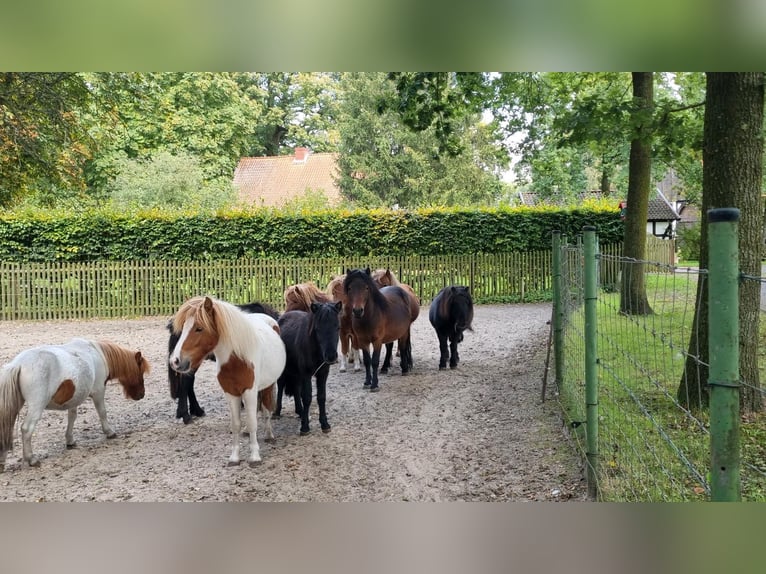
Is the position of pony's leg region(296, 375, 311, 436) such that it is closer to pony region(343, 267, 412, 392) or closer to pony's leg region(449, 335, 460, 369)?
pony region(343, 267, 412, 392)

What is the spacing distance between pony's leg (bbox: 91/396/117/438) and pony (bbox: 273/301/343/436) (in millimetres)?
1027

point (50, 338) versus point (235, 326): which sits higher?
point (235, 326)

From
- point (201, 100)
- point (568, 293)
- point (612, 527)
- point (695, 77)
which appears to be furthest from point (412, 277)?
point (201, 100)

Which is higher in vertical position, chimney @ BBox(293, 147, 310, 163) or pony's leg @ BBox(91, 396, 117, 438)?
chimney @ BBox(293, 147, 310, 163)

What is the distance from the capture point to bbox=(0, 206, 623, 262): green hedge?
7727mm

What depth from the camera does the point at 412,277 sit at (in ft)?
26.9

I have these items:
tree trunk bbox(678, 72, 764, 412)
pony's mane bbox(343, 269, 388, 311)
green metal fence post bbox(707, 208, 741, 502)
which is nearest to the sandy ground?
pony's mane bbox(343, 269, 388, 311)

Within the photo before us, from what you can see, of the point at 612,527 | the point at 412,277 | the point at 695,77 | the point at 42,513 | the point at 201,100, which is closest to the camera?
the point at 612,527

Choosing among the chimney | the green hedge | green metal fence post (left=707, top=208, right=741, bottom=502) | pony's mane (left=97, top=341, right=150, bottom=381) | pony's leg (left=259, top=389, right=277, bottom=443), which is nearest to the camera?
green metal fence post (left=707, top=208, right=741, bottom=502)

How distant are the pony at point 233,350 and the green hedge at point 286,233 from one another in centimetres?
522

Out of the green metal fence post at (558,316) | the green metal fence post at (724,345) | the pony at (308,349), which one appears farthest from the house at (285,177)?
the green metal fence post at (724,345)

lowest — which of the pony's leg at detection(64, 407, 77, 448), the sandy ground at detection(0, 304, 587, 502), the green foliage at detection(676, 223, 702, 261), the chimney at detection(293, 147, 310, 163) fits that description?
the sandy ground at detection(0, 304, 587, 502)
